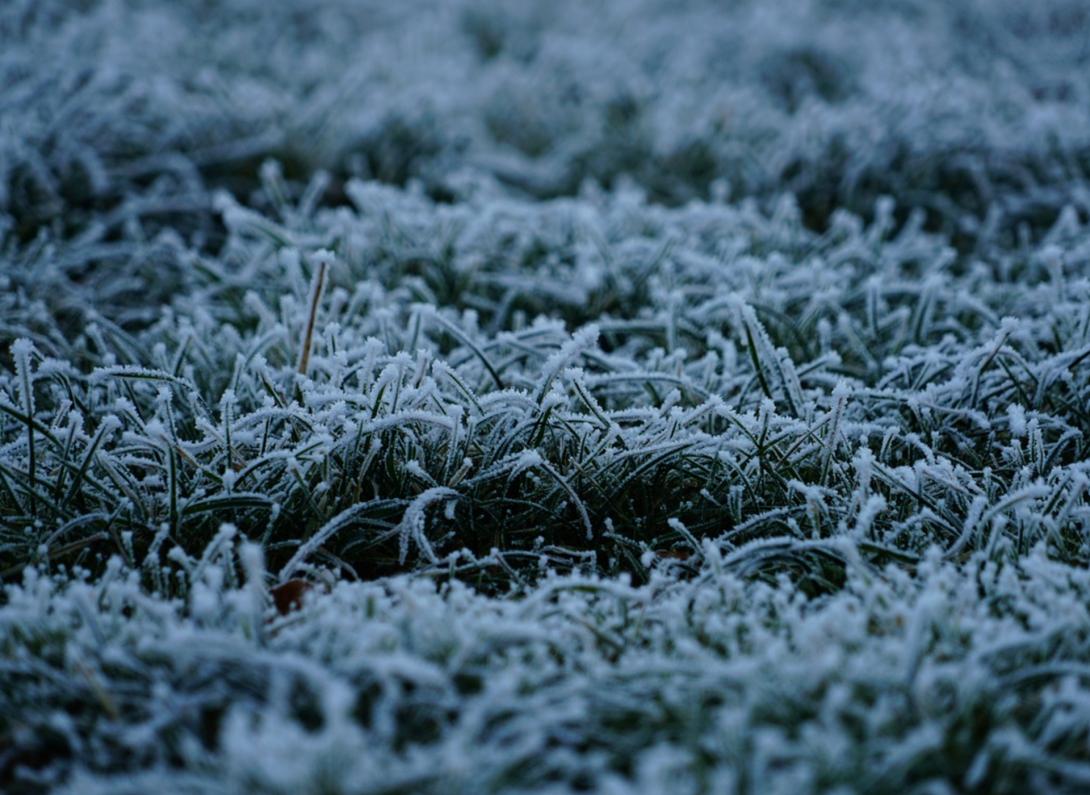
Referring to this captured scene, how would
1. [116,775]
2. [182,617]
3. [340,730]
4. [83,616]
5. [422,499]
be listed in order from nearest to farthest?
[340,730], [116,775], [83,616], [182,617], [422,499]

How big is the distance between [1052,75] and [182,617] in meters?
4.64

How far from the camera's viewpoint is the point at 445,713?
135 cm

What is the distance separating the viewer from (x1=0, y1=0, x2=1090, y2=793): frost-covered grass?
1.31 meters

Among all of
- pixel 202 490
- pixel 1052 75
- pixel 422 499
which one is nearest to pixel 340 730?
pixel 422 499

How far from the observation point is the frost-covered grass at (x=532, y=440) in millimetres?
1312

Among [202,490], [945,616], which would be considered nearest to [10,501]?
[202,490]

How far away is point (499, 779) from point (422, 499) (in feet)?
2.47

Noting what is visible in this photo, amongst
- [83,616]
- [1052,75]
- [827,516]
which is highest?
[1052,75]

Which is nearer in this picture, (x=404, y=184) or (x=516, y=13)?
(x=404, y=184)

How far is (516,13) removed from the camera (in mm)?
6148

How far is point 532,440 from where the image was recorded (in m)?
2.03

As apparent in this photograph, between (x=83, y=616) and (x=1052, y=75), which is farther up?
(x=1052, y=75)

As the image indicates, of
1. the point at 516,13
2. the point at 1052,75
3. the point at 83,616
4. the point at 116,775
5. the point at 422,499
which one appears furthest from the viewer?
the point at 516,13

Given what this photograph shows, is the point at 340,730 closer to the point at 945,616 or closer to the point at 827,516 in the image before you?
the point at 945,616
